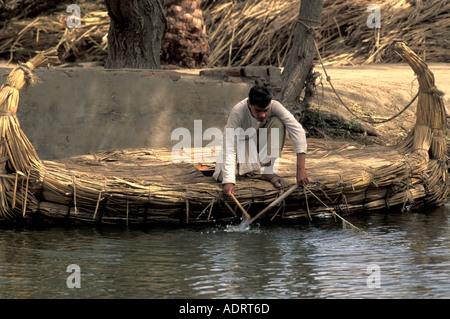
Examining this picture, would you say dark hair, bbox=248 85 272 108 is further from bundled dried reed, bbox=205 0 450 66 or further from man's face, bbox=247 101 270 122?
bundled dried reed, bbox=205 0 450 66

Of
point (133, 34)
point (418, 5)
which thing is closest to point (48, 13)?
point (133, 34)

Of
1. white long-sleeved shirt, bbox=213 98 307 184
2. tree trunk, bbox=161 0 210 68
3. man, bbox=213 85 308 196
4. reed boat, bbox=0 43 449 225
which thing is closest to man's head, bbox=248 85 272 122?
man, bbox=213 85 308 196

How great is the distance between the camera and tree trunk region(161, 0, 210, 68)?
9.96 metres

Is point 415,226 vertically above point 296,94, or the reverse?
point 296,94

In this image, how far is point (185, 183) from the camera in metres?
5.17

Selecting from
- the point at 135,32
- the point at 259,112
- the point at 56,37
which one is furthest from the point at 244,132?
the point at 56,37

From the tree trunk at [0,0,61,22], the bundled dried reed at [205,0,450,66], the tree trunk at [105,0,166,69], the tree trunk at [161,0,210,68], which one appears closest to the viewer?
the tree trunk at [105,0,166,69]

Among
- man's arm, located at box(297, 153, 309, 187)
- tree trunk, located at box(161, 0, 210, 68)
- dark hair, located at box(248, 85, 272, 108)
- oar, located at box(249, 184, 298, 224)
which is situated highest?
tree trunk, located at box(161, 0, 210, 68)

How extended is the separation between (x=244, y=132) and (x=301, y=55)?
2.11 m

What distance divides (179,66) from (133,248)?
18.3ft

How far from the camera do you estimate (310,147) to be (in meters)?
6.62

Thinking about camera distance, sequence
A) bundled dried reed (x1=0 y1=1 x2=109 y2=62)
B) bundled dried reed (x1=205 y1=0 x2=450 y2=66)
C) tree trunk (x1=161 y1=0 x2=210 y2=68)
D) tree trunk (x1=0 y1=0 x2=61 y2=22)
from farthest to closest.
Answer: tree trunk (x1=0 y1=0 x2=61 y2=22), bundled dried reed (x1=0 y1=1 x2=109 y2=62), bundled dried reed (x1=205 y1=0 x2=450 y2=66), tree trunk (x1=161 y1=0 x2=210 y2=68)

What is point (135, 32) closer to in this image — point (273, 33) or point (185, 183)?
point (185, 183)

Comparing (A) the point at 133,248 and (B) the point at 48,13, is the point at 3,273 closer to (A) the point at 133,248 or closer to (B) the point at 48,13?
(A) the point at 133,248
